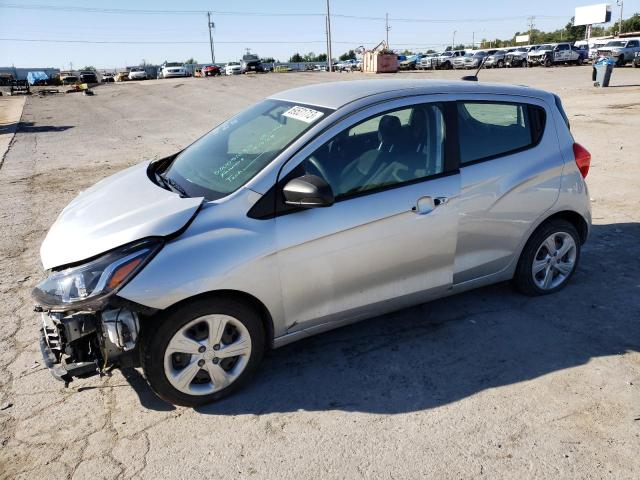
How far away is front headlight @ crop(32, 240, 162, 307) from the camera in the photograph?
2.67 metres

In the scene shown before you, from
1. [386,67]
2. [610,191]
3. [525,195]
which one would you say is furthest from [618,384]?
[386,67]

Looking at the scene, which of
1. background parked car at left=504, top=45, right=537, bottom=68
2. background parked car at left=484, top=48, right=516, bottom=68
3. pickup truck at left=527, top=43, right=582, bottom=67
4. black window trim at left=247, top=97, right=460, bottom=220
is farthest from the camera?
background parked car at left=484, top=48, right=516, bottom=68

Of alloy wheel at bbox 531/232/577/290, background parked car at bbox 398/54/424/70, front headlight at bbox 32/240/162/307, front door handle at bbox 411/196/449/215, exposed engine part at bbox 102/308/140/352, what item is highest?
background parked car at bbox 398/54/424/70

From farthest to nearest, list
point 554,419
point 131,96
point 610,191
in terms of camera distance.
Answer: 1. point 131,96
2. point 610,191
3. point 554,419

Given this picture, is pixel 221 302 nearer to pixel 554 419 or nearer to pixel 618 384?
pixel 554 419

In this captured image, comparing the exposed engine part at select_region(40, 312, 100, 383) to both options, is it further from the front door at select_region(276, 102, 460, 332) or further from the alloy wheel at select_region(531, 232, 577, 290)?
the alloy wheel at select_region(531, 232, 577, 290)

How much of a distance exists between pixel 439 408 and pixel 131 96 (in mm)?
29748

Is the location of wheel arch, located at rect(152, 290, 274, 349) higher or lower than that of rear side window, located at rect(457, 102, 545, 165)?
lower

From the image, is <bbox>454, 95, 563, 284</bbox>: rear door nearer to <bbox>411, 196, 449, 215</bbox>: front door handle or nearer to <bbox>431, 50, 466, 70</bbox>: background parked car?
<bbox>411, 196, 449, 215</bbox>: front door handle

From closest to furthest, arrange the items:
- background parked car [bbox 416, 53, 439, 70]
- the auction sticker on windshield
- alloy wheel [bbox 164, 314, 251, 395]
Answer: alloy wheel [bbox 164, 314, 251, 395] < the auction sticker on windshield < background parked car [bbox 416, 53, 439, 70]

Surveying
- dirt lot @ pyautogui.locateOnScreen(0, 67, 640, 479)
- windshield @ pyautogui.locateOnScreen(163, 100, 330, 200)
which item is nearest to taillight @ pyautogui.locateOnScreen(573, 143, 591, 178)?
dirt lot @ pyautogui.locateOnScreen(0, 67, 640, 479)

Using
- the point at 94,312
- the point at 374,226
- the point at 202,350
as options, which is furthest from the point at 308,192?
the point at 94,312

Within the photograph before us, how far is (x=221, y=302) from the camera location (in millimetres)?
2852

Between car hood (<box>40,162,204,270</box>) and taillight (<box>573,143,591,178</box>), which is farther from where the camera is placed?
taillight (<box>573,143,591,178</box>)
